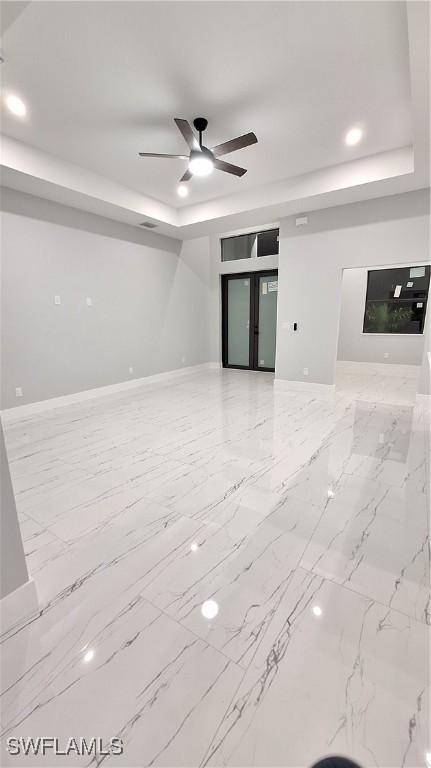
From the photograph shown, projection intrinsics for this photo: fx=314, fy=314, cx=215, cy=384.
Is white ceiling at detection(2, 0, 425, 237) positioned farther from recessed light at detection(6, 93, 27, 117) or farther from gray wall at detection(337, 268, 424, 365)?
gray wall at detection(337, 268, 424, 365)

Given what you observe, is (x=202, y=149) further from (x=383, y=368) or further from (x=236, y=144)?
(x=383, y=368)

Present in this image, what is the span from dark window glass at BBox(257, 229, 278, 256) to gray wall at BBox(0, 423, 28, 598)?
6778 millimetres

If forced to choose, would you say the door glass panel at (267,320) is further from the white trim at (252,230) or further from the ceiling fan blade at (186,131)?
the ceiling fan blade at (186,131)

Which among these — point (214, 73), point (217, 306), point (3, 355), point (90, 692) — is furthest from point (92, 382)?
point (90, 692)

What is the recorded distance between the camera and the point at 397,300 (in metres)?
7.35

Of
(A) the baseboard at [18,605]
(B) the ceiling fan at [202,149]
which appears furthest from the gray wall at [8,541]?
(B) the ceiling fan at [202,149]

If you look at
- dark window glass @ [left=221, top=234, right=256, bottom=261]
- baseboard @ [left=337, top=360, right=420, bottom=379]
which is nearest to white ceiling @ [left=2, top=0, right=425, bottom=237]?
dark window glass @ [left=221, top=234, right=256, bottom=261]

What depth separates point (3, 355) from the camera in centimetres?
420

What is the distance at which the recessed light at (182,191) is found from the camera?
4.78m

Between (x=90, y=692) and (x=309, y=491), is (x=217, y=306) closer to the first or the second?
(x=309, y=491)

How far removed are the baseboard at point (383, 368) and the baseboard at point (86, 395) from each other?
12.6 ft

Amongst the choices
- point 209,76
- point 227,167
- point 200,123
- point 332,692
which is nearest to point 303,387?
point 227,167

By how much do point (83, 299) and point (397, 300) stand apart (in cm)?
681

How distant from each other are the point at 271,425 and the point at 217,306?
452 centimetres
